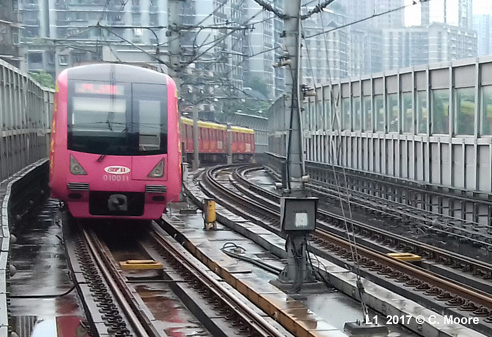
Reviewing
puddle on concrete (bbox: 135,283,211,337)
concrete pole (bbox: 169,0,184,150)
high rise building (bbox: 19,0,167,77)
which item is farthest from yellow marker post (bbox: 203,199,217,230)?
high rise building (bbox: 19,0,167,77)

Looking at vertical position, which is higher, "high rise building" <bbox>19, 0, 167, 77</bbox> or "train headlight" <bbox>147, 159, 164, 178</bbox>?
"high rise building" <bbox>19, 0, 167, 77</bbox>

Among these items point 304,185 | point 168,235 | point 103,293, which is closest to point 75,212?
point 168,235

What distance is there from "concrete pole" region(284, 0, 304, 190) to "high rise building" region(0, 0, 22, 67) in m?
58.7

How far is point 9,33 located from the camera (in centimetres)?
7038

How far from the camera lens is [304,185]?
1238 centimetres

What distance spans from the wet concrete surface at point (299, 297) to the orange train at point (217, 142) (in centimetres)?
3049

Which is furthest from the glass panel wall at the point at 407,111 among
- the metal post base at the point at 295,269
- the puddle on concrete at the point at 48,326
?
the puddle on concrete at the point at 48,326

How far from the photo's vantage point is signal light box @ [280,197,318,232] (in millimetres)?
12141

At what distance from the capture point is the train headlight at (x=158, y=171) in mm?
16828

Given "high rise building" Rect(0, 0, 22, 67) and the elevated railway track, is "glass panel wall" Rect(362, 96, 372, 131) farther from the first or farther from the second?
"high rise building" Rect(0, 0, 22, 67)

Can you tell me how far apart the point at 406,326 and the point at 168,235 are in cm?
976

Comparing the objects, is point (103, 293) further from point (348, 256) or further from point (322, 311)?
point (348, 256)

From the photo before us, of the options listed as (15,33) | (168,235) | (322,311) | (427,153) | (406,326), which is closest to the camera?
(406,326)

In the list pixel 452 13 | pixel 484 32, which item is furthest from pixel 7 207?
pixel 484 32
